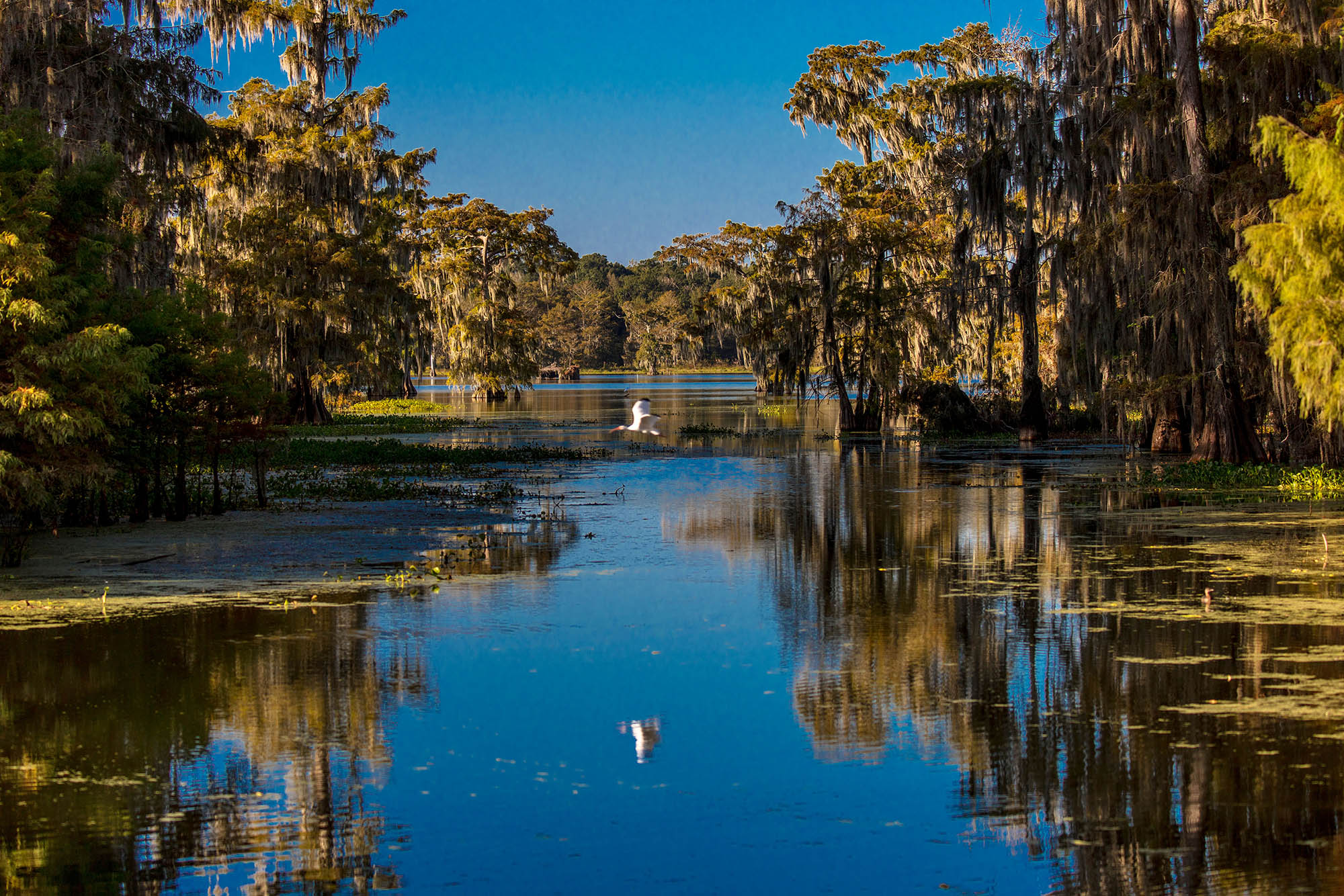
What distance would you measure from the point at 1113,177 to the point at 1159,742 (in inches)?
875

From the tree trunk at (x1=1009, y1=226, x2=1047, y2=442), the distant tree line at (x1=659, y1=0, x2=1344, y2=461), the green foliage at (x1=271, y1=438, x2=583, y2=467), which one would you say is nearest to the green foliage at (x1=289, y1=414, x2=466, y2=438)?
the green foliage at (x1=271, y1=438, x2=583, y2=467)

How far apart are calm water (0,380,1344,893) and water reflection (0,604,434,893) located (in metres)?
0.03

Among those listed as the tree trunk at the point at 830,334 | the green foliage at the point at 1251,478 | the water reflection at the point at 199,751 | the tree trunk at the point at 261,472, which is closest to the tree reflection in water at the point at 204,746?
the water reflection at the point at 199,751

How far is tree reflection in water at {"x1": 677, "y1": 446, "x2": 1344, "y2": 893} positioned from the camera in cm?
569

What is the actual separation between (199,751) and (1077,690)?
5464 millimetres

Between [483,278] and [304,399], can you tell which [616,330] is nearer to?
[483,278]

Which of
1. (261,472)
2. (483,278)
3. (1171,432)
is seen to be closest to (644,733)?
(261,472)

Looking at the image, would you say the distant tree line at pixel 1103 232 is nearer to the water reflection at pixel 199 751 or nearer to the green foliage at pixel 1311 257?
the green foliage at pixel 1311 257

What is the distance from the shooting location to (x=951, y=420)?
1505 inches

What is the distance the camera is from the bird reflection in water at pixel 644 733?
7133 mm

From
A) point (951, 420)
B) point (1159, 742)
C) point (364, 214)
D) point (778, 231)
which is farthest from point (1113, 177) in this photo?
point (364, 214)

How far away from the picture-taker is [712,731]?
7508mm

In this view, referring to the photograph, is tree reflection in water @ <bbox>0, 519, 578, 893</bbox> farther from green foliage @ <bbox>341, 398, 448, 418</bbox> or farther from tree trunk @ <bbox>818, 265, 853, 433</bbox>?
green foliage @ <bbox>341, 398, 448, 418</bbox>

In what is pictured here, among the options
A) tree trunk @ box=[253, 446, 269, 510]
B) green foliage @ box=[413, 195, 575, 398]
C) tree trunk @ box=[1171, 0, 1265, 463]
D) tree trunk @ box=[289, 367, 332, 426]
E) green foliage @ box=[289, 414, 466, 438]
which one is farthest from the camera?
green foliage @ box=[413, 195, 575, 398]
